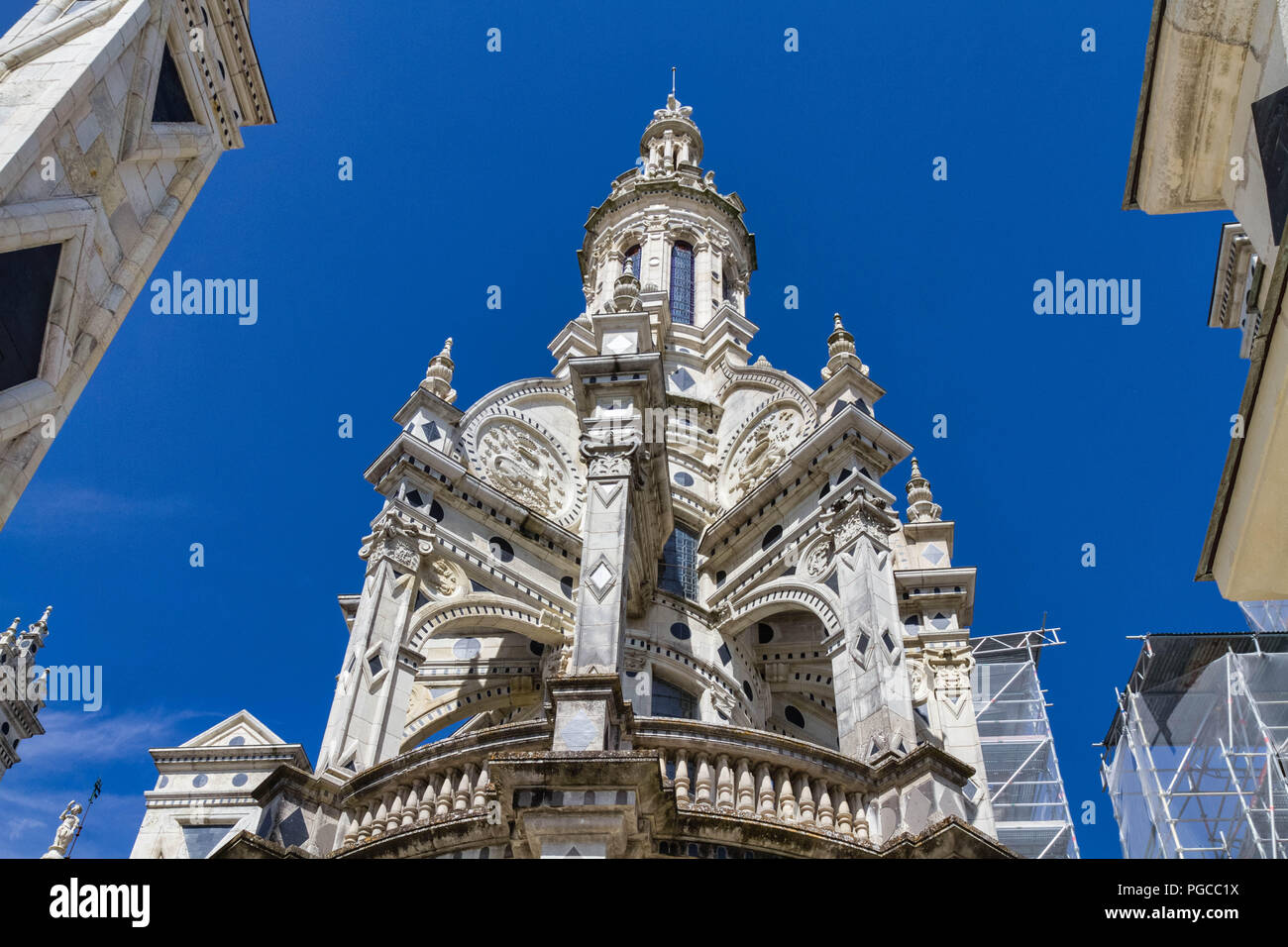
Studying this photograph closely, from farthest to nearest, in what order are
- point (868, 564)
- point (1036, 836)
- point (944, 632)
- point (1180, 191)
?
point (1036, 836), point (944, 632), point (868, 564), point (1180, 191)

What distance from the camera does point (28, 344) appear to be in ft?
32.2

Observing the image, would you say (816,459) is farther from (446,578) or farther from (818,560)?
(446,578)

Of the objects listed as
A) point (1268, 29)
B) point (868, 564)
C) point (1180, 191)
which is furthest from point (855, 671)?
point (1268, 29)

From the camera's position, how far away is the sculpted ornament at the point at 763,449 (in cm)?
2656

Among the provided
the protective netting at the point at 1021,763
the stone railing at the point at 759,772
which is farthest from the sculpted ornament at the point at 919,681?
the stone railing at the point at 759,772

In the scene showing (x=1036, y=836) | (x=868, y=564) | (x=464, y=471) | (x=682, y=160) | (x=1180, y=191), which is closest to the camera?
(x=1180, y=191)

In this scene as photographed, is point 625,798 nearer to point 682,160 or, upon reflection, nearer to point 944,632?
point 944,632

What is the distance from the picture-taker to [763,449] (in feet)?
90.5

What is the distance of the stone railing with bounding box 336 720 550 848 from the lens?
616 inches

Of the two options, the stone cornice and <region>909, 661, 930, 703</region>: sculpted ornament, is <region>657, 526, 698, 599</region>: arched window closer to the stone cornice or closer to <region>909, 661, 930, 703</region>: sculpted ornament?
the stone cornice

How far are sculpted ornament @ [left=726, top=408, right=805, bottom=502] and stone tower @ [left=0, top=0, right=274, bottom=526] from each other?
1640cm

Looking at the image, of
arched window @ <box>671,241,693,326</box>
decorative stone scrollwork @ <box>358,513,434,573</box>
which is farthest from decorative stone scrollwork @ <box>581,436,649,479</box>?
arched window @ <box>671,241,693,326</box>

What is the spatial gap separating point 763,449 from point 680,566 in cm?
427
